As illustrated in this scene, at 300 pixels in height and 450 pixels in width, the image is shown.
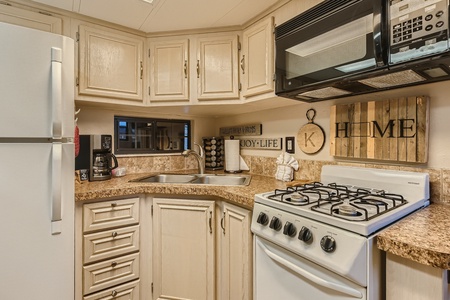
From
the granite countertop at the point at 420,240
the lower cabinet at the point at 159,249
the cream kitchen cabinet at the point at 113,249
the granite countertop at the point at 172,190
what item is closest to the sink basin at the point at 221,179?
the granite countertop at the point at 172,190

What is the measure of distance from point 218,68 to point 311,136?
0.85 meters

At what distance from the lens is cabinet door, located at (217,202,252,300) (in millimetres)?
1291

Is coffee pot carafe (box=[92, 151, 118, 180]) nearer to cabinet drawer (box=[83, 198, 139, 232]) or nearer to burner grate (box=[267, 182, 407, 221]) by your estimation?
cabinet drawer (box=[83, 198, 139, 232])

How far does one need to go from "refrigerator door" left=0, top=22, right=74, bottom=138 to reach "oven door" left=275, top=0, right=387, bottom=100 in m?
1.11

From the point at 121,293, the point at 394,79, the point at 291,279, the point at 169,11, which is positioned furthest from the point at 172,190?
the point at 394,79

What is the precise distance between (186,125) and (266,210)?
158cm

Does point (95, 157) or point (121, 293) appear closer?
point (121, 293)

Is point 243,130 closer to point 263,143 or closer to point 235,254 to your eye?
point 263,143

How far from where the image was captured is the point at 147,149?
2217 millimetres

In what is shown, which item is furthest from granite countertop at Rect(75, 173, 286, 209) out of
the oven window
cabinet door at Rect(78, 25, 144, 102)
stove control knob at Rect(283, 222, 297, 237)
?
cabinet door at Rect(78, 25, 144, 102)

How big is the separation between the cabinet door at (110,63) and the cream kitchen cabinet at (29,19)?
145 mm

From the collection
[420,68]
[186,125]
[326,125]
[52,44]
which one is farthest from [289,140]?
[52,44]

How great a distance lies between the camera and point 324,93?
1.33 metres

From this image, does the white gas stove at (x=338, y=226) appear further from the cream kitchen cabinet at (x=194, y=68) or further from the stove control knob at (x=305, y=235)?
the cream kitchen cabinet at (x=194, y=68)
